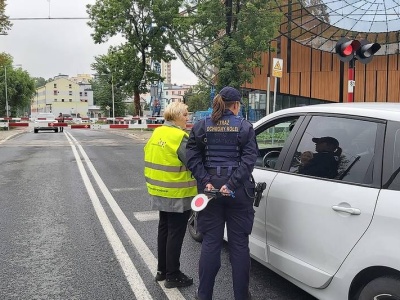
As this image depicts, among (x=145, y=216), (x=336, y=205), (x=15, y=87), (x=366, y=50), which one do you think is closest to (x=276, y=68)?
(x=366, y=50)

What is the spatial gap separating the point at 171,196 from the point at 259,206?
0.77 metres

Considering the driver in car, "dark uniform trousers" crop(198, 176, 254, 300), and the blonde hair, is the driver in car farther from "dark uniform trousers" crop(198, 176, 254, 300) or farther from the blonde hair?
the blonde hair

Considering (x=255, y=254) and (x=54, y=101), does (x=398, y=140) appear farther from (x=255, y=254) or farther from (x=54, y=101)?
(x=54, y=101)

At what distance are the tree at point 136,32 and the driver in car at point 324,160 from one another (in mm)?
31769

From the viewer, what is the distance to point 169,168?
3711mm

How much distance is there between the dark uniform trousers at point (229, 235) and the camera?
323cm

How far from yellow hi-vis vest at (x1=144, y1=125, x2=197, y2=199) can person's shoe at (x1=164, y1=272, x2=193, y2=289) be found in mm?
764

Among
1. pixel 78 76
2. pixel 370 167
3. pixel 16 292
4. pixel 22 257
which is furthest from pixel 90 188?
pixel 78 76

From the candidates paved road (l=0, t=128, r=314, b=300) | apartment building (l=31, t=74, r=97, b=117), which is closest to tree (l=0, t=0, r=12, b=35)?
paved road (l=0, t=128, r=314, b=300)

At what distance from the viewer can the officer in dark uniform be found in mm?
3143

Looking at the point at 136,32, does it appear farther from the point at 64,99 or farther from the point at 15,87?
the point at 64,99

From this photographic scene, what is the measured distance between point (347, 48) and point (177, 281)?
275 inches

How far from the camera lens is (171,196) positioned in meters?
3.72

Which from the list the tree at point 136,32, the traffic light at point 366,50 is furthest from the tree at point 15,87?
the traffic light at point 366,50
